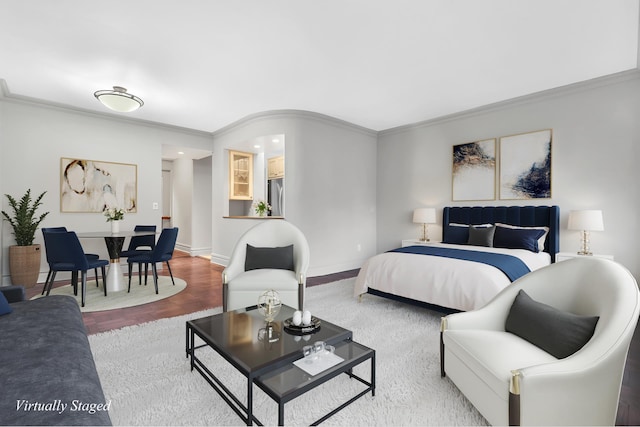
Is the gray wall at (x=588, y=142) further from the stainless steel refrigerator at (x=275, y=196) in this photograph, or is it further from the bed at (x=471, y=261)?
the stainless steel refrigerator at (x=275, y=196)

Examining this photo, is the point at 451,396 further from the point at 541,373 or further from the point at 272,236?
the point at 272,236

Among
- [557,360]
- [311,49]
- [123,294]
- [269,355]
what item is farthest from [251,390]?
[123,294]

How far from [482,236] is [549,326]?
2.80 m

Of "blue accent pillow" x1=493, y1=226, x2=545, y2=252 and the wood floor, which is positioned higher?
"blue accent pillow" x1=493, y1=226, x2=545, y2=252

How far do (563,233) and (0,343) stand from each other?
5449mm

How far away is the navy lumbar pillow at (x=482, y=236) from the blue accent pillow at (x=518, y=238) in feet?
0.25

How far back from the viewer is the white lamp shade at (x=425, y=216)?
5.20m

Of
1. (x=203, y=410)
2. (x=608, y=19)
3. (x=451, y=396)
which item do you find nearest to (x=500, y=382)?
(x=451, y=396)

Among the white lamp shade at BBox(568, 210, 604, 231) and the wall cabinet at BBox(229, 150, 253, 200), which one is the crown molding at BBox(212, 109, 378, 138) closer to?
the wall cabinet at BBox(229, 150, 253, 200)

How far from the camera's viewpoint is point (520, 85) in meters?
3.97

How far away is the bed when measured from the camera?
9.49ft

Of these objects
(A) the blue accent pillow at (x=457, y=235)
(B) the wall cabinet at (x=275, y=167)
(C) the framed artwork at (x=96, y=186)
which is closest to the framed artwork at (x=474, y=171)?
(A) the blue accent pillow at (x=457, y=235)

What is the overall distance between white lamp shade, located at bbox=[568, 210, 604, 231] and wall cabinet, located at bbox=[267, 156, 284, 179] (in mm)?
5228

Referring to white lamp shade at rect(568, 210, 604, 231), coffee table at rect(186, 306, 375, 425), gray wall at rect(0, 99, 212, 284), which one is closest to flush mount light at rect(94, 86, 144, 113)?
gray wall at rect(0, 99, 212, 284)
